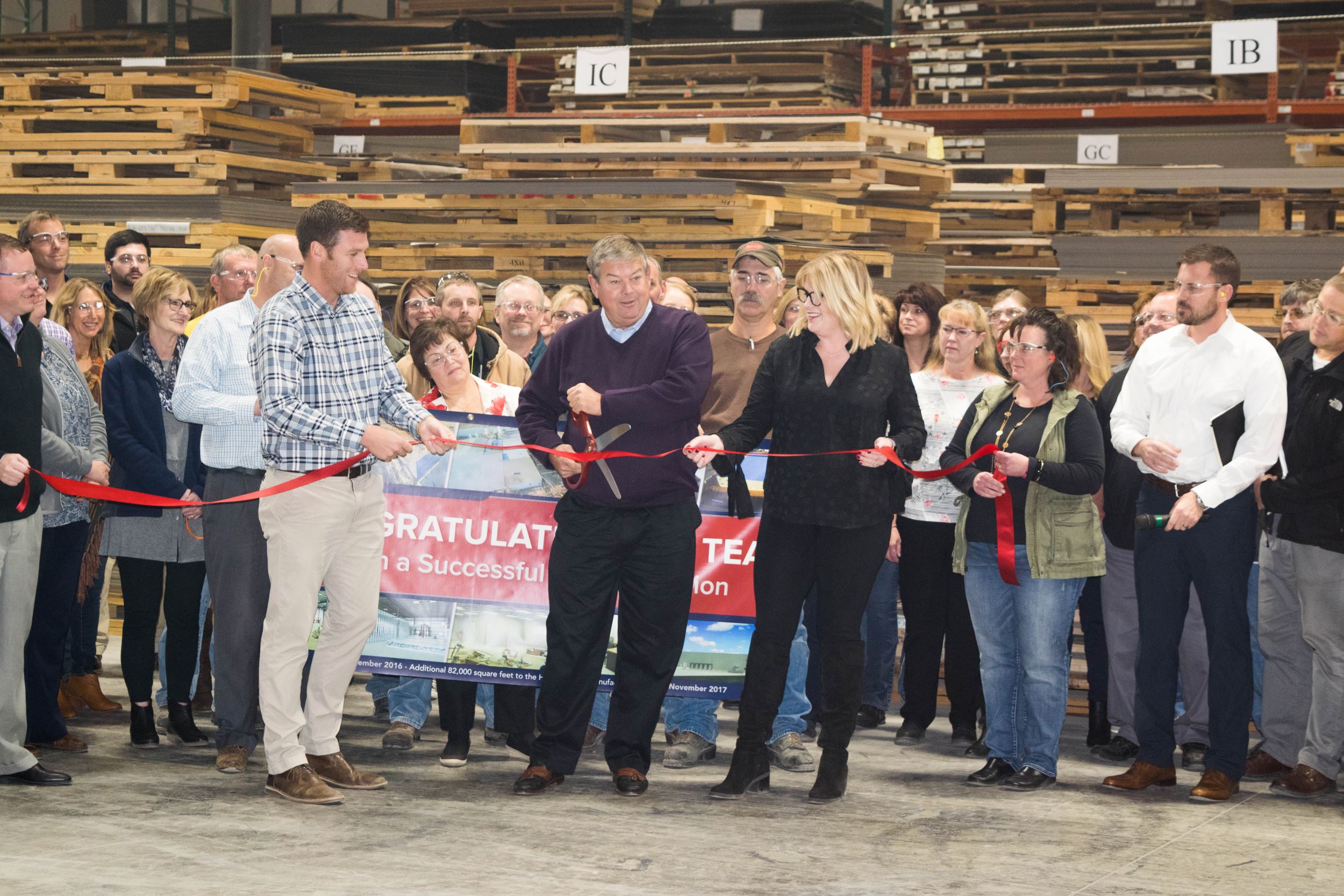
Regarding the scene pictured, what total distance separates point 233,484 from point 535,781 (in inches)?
64.2

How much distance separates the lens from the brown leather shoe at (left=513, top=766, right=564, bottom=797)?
229 inches

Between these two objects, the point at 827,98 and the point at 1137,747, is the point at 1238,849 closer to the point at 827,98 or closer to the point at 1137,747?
the point at 1137,747

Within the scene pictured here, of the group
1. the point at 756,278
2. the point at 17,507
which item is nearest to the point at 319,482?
the point at 17,507

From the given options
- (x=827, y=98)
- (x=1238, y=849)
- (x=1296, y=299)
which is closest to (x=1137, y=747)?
(x=1238, y=849)

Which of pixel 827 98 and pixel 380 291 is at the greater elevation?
pixel 827 98

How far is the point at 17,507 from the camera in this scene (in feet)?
18.3

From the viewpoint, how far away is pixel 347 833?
522 cm

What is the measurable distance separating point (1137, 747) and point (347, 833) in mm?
3571

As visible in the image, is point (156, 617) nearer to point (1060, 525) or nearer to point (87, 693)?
point (87, 693)

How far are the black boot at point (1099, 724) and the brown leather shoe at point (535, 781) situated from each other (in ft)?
8.43

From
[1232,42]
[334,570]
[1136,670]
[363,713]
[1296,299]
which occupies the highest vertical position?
[1232,42]

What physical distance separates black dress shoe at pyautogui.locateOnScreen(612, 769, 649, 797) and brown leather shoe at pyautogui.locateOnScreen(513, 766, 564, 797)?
23 cm

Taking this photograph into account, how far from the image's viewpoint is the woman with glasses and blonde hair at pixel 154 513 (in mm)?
6453

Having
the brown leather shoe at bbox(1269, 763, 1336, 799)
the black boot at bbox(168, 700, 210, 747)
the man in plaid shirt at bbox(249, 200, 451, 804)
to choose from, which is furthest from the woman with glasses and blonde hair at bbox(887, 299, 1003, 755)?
the black boot at bbox(168, 700, 210, 747)
